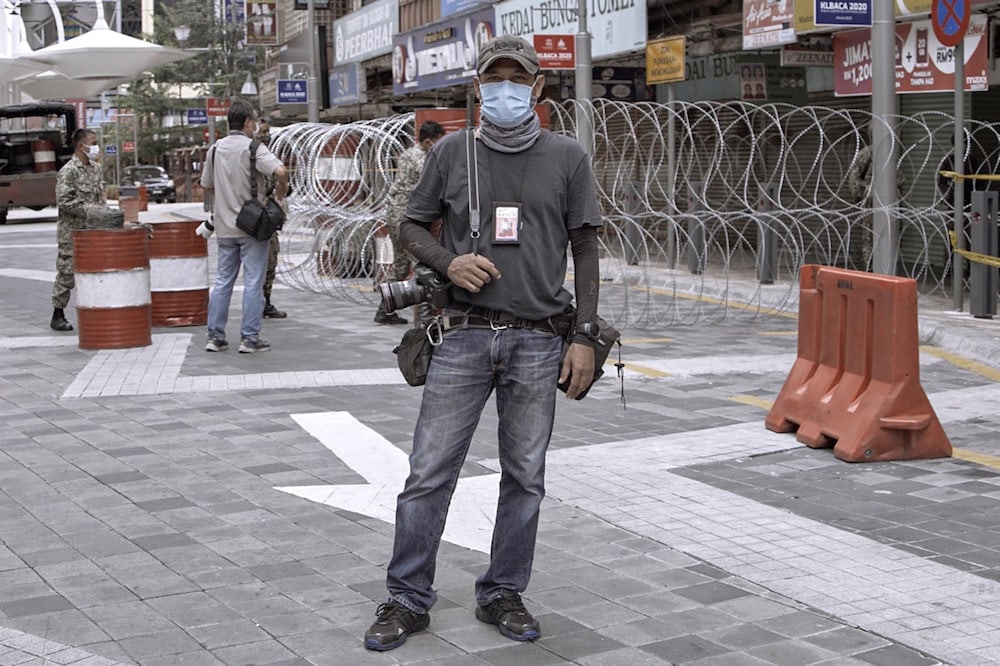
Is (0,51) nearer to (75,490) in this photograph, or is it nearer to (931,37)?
(931,37)

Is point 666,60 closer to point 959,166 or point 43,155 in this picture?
point 959,166

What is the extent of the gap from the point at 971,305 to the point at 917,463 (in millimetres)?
6126

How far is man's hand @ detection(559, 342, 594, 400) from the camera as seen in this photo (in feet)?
15.9

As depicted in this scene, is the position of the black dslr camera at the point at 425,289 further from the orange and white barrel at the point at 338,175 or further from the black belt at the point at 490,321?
the orange and white barrel at the point at 338,175

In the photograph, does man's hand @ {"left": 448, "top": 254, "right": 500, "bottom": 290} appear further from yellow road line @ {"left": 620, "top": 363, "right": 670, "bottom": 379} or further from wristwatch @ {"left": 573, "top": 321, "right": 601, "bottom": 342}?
yellow road line @ {"left": 620, "top": 363, "right": 670, "bottom": 379}

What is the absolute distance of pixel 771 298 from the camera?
15.8 meters

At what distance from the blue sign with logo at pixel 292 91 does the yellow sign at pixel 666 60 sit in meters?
19.4

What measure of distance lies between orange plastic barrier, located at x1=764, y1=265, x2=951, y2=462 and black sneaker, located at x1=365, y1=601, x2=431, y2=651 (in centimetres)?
344

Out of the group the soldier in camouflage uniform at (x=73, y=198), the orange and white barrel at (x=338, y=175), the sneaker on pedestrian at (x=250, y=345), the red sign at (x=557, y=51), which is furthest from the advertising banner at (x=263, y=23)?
the sneaker on pedestrian at (x=250, y=345)

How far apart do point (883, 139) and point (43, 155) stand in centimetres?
3047

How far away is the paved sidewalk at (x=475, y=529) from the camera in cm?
490

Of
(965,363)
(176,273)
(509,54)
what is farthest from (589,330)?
(176,273)

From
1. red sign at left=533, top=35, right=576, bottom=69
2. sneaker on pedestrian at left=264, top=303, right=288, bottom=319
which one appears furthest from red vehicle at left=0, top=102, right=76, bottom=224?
sneaker on pedestrian at left=264, top=303, right=288, bottom=319

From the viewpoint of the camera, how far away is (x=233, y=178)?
11758 mm
